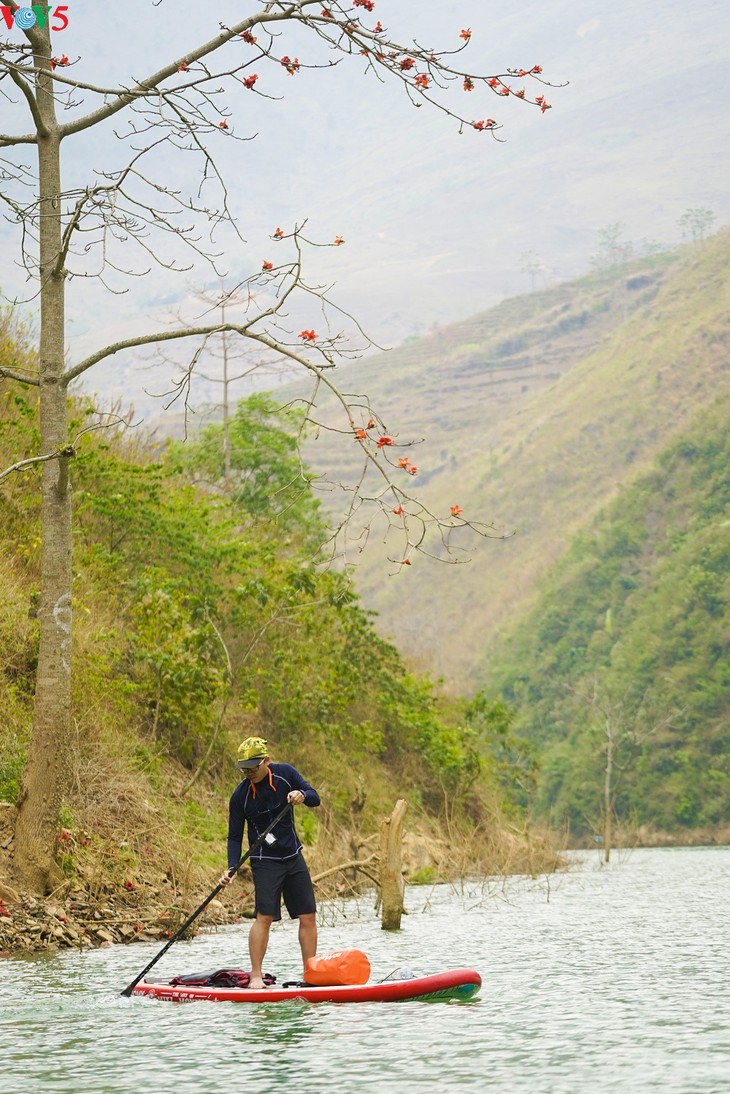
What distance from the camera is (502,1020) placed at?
10.2 meters

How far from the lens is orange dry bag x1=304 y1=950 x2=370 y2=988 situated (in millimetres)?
11172

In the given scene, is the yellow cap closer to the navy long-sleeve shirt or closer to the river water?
the navy long-sleeve shirt

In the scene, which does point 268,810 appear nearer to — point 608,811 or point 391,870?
point 391,870

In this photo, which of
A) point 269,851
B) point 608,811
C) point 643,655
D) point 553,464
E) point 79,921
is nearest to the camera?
point 269,851

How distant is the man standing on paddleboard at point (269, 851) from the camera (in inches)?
446

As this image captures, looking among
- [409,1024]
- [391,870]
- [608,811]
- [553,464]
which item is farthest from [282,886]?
[553,464]

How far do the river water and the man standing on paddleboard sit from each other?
60 centimetres

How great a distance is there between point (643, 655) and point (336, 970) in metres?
Answer: 68.9

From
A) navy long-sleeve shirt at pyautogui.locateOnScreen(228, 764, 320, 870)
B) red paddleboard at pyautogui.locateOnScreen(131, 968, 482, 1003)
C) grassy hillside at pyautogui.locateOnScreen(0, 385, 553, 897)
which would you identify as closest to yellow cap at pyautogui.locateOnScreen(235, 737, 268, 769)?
navy long-sleeve shirt at pyautogui.locateOnScreen(228, 764, 320, 870)

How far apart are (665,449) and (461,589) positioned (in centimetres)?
2666

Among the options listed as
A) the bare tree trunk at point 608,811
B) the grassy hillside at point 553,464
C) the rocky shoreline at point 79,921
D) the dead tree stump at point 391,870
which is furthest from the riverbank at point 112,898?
the grassy hillside at point 553,464

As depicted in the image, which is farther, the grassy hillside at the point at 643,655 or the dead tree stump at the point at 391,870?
the grassy hillside at the point at 643,655

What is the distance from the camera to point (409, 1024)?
1002cm

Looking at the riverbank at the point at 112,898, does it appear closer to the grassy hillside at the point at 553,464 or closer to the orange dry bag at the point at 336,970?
the orange dry bag at the point at 336,970
